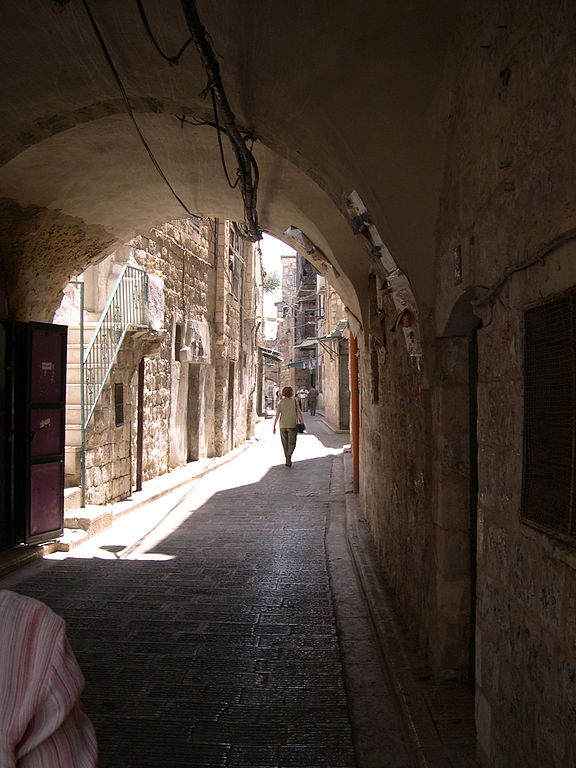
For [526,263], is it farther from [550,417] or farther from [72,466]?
[72,466]

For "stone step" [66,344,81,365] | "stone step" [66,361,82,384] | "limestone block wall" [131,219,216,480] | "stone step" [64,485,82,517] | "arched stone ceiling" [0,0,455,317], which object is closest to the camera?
"arched stone ceiling" [0,0,455,317]

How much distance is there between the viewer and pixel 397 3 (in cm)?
282

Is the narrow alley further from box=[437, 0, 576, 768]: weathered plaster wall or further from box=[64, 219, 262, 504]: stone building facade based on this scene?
box=[64, 219, 262, 504]: stone building facade

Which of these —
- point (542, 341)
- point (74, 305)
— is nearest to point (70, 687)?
point (542, 341)

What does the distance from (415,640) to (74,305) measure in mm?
7114

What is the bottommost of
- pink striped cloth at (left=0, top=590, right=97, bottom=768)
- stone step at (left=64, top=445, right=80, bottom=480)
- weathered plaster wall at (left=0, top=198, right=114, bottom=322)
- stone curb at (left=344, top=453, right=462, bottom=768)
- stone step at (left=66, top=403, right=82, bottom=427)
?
stone curb at (left=344, top=453, right=462, bottom=768)

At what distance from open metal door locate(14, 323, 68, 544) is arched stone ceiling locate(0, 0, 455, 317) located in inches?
67.7

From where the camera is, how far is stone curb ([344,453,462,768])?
8.55 feet

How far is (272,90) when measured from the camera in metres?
3.72

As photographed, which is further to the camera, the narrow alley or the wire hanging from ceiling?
the wire hanging from ceiling

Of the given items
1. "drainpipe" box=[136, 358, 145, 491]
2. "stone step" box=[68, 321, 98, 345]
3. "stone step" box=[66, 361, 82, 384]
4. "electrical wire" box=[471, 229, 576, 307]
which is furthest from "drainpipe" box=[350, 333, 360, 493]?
"electrical wire" box=[471, 229, 576, 307]

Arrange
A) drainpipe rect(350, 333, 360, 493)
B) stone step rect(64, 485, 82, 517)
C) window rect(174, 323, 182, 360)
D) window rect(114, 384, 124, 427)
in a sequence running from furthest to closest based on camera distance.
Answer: window rect(174, 323, 182, 360), drainpipe rect(350, 333, 360, 493), window rect(114, 384, 124, 427), stone step rect(64, 485, 82, 517)

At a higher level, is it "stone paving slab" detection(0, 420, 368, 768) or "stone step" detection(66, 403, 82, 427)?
"stone step" detection(66, 403, 82, 427)

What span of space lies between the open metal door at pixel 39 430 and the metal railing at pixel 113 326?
2.29ft
